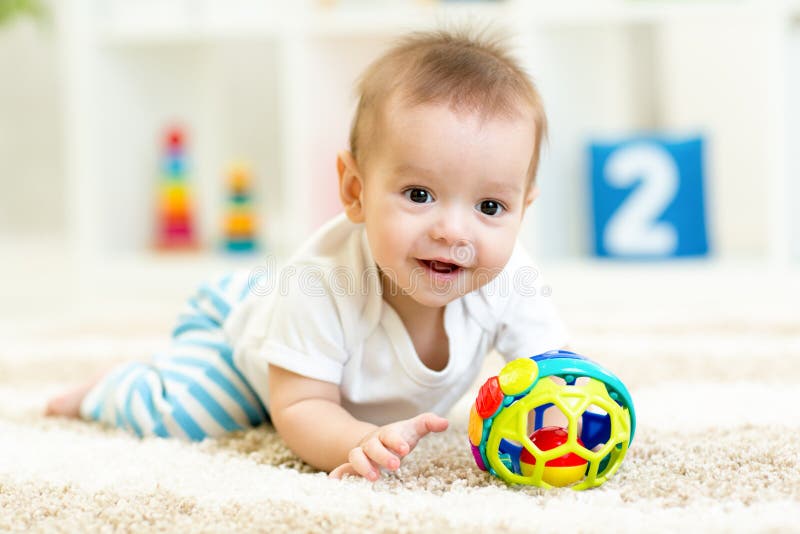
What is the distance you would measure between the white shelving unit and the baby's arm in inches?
48.3

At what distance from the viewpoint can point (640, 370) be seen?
1298mm

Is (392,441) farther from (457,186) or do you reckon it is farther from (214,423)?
(214,423)

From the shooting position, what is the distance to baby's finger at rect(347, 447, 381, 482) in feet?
2.63

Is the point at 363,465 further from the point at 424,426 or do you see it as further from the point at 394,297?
the point at 394,297

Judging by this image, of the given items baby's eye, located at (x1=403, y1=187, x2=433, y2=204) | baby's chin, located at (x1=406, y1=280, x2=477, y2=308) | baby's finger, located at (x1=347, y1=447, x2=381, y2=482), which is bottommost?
baby's finger, located at (x1=347, y1=447, x2=381, y2=482)

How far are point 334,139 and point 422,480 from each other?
1.49 meters

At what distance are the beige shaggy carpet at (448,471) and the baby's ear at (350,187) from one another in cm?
22

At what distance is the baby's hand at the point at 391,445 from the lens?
2.57 feet

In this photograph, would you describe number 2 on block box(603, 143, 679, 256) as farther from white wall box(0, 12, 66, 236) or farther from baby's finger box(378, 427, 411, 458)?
white wall box(0, 12, 66, 236)

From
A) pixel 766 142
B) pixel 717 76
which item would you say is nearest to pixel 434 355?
pixel 766 142

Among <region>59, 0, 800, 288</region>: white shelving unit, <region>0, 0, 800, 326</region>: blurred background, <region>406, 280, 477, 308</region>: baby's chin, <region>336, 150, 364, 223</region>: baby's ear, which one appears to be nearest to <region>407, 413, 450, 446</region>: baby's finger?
<region>406, 280, 477, 308</region>: baby's chin

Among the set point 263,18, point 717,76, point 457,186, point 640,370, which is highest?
point 263,18

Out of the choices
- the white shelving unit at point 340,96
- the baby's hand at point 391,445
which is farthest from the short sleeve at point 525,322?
the white shelving unit at point 340,96

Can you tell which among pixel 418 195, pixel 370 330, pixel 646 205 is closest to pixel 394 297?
pixel 370 330
